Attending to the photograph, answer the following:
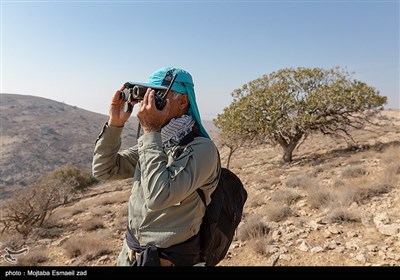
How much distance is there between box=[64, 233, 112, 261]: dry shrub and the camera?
19.5 ft

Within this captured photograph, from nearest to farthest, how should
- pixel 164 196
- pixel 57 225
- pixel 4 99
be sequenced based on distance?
pixel 164 196, pixel 57 225, pixel 4 99

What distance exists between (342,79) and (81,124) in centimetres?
7798

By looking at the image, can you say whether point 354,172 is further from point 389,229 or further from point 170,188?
point 170,188

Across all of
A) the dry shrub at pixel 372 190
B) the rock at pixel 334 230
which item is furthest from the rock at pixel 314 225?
the dry shrub at pixel 372 190

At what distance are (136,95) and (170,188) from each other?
0.66m

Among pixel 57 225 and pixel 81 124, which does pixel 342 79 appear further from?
pixel 81 124

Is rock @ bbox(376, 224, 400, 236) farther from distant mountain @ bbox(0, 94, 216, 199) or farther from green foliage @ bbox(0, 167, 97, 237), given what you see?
distant mountain @ bbox(0, 94, 216, 199)

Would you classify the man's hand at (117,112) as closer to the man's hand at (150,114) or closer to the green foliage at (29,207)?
the man's hand at (150,114)

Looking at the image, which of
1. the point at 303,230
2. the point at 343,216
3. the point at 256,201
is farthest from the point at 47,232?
the point at 343,216

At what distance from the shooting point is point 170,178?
→ 1.43 meters

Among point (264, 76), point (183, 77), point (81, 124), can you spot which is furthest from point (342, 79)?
point (81, 124)

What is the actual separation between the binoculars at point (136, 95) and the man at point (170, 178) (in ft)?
0.10

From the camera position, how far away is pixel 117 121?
1.94m

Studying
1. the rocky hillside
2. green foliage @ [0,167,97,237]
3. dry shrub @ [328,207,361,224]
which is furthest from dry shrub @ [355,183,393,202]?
green foliage @ [0,167,97,237]
